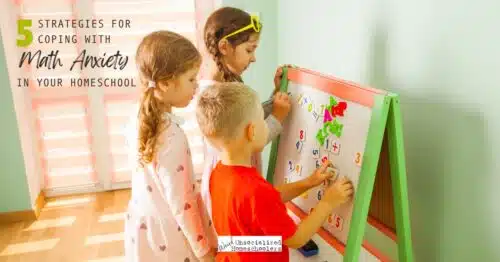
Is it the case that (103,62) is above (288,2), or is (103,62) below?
below

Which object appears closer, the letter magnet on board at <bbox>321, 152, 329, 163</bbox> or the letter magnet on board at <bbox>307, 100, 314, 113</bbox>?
the letter magnet on board at <bbox>321, 152, 329, 163</bbox>

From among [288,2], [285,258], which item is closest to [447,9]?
[285,258]

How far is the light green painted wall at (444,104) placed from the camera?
44.4 inches

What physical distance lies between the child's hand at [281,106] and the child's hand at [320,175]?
29 cm

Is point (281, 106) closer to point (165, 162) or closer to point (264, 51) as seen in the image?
point (165, 162)

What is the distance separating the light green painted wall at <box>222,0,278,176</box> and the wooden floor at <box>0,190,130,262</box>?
996 mm

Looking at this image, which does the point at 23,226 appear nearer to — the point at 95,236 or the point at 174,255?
the point at 95,236

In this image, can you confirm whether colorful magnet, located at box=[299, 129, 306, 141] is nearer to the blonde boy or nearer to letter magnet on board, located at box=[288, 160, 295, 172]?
letter magnet on board, located at box=[288, 160, 295, 172]

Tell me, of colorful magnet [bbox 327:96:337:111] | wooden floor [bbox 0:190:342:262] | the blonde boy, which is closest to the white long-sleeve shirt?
the blonde boy

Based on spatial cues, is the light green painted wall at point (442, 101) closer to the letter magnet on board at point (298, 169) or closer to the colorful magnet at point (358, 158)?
the colorful magnet at point (358, 158)

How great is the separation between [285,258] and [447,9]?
79 centimetres

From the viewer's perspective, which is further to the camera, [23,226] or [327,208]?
[23,226]

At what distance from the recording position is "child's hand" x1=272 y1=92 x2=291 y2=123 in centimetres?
162

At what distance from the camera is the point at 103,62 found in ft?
10.3
